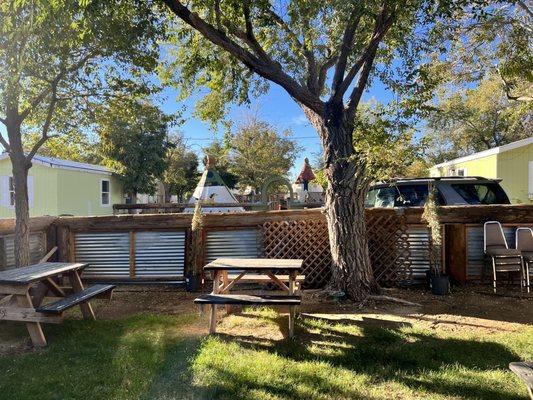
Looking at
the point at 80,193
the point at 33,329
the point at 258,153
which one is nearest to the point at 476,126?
the point at 258,153

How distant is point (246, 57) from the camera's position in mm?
5520

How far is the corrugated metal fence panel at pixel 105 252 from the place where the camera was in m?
6.98

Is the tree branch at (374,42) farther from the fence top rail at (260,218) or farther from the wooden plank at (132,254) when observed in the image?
the wooden plank at (132,254)

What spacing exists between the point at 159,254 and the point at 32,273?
2.57 meters

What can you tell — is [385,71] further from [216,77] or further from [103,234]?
[103,234]

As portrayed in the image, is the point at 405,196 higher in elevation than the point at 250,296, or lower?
higher

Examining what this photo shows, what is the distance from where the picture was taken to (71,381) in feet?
10.7

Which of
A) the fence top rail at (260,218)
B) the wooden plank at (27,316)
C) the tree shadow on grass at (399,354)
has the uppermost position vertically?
the fence top rail at (260,218)

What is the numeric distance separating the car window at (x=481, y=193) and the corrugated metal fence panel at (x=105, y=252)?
5.75 metres

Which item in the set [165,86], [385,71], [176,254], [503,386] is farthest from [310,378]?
[165,86]

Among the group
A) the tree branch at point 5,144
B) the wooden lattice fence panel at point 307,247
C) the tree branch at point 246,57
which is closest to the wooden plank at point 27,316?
the tree branch at point 5,144

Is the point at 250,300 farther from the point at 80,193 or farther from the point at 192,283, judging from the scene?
the point at 80,193

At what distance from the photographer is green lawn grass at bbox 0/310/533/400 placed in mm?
3055

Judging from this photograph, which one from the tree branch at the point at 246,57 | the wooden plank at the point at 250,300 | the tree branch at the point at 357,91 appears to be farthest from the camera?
the tree branch at the point at 357,91
